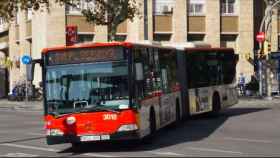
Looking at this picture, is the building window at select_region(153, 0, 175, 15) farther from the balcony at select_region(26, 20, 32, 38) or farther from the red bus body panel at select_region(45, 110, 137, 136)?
the red bus body panel at select_region(45, 110, 137, 136)

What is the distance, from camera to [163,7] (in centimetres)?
5697

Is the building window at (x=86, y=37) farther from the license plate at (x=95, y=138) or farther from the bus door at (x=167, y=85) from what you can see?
the license plate at (x=95, y=138)

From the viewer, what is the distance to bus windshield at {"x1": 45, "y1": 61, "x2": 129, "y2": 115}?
55.6 ft

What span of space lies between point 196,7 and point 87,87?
41.9m

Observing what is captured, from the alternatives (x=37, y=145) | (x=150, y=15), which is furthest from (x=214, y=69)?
(x=150, y=15)

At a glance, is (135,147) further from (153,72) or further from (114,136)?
(153,72)

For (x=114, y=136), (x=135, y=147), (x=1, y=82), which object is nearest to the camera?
(x=114, y=136)

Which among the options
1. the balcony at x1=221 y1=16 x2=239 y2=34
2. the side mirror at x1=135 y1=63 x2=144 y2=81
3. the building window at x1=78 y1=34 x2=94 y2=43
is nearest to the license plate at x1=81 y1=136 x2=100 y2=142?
the side mirror at x1=135 y1=63 x2=144 y2=81

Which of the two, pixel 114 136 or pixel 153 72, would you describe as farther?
pixel 153 72

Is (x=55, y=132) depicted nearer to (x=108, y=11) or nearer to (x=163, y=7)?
(x=108, y=11)

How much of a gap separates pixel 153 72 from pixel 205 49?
8.49 m

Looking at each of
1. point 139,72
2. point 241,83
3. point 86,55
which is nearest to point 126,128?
point 139,72

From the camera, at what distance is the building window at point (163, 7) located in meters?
56.9

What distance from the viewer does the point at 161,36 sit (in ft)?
189
